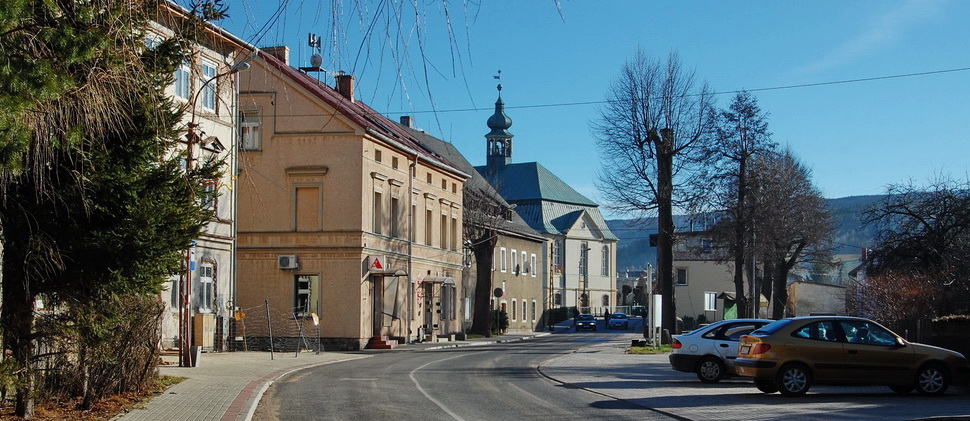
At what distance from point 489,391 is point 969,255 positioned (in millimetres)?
17035

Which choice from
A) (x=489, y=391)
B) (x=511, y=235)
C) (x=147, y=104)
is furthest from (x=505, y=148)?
(x=147, y=104)

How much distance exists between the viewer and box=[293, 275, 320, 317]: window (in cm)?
4034

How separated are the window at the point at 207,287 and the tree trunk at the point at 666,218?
1760 centimetres

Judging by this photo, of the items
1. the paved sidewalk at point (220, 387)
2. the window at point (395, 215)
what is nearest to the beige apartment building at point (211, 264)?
the paved sidewalk at point (220, 387)

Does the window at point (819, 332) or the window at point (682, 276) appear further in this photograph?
the window at point (682, 276)

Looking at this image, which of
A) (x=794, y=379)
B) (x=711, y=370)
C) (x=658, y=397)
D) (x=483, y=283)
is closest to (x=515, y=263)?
(x=483, y=283)

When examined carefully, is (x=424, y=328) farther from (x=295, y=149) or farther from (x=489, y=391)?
(x=489, y=391)

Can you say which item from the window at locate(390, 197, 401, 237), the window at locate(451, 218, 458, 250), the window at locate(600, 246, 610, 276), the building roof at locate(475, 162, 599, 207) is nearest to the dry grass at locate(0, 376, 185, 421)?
the window at locate(390, 197, 401, 237)

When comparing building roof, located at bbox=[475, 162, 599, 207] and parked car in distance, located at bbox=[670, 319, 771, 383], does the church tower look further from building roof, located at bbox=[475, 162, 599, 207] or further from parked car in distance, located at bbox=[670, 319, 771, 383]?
parked car in distance, located at bbox=[670, 319, 771, 383]

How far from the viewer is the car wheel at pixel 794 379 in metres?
18.2

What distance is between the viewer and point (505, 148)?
10988 cm

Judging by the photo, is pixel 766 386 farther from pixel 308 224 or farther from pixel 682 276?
pixel 682 276

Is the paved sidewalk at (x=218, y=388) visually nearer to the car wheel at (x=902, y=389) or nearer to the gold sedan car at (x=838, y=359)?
the gold sedan car at (x=838, y=359)

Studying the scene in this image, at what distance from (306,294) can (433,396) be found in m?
23.6
